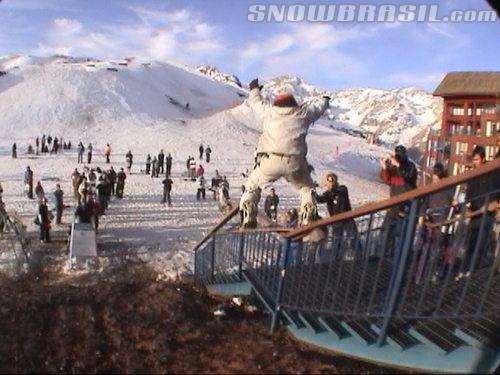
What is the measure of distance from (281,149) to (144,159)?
3385 cm

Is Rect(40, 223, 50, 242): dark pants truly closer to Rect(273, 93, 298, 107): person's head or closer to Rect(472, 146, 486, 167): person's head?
Rect(273, 93, 298, 107): person's head

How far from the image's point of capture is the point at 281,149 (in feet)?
21.1

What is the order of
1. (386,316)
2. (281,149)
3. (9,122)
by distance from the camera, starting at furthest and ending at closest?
(9,122)
(281,149)
(386,316)

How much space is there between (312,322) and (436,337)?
1359mm

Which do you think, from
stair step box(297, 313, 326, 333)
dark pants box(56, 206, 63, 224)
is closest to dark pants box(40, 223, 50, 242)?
dark pants box(56, 206, 63, 224)

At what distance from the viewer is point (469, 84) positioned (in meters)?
39.1

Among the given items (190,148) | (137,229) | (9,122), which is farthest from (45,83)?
(137,229)

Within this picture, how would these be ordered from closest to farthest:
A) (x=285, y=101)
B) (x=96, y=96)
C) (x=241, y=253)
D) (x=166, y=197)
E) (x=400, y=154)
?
(x=285, y=101)
(x=400, y=154)
(x=241, y=253)
(x=166, y=197)
(x=96, y=96)

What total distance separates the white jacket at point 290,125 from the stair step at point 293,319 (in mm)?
1875

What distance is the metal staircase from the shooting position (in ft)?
15.1

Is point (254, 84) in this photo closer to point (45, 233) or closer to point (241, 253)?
point (241, 253)

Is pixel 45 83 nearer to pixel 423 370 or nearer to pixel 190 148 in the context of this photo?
pixel 190 148

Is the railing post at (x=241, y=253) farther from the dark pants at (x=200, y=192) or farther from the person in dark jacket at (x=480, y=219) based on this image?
the dark pants at (x=200, y=192)

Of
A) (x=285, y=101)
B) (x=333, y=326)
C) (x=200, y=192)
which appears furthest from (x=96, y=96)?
(x=333, y=326)
